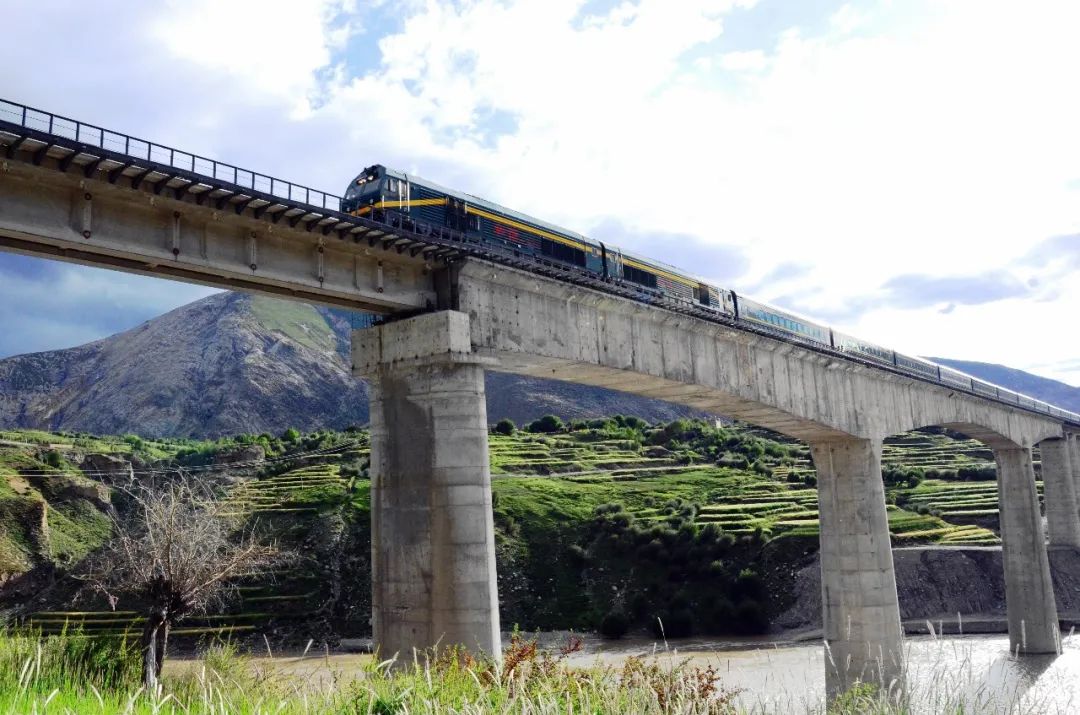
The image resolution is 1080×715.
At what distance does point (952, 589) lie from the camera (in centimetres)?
5672

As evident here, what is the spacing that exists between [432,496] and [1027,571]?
44.3m

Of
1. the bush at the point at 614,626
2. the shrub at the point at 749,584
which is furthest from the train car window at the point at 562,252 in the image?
the shrub at the point at 749,584

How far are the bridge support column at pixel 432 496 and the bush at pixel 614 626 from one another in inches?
1596

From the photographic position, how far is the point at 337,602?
59.4m

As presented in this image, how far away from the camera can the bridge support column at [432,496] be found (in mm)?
18406

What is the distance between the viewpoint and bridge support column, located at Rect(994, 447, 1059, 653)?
4816cm

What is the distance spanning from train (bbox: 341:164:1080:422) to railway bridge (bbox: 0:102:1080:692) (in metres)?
0.87

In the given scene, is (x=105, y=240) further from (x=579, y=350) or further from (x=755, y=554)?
(x=755, y=554)

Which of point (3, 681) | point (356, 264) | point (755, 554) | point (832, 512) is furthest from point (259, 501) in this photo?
point (3, 681)

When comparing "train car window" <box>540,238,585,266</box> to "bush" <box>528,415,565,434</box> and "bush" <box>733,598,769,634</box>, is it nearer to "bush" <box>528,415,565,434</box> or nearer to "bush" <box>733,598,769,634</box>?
"bush" <box>733,598,769,634</box>

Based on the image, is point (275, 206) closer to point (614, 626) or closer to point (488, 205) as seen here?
point (488, 205)

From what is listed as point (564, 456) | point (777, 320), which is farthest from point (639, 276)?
point (564, 456)

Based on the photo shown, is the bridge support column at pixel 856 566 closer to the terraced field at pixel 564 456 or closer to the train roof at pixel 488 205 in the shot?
the train roof at pixel 488 205

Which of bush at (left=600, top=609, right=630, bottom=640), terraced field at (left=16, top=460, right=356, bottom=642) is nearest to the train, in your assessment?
bush at (left=600, top=609, right=630, bottom=640)
